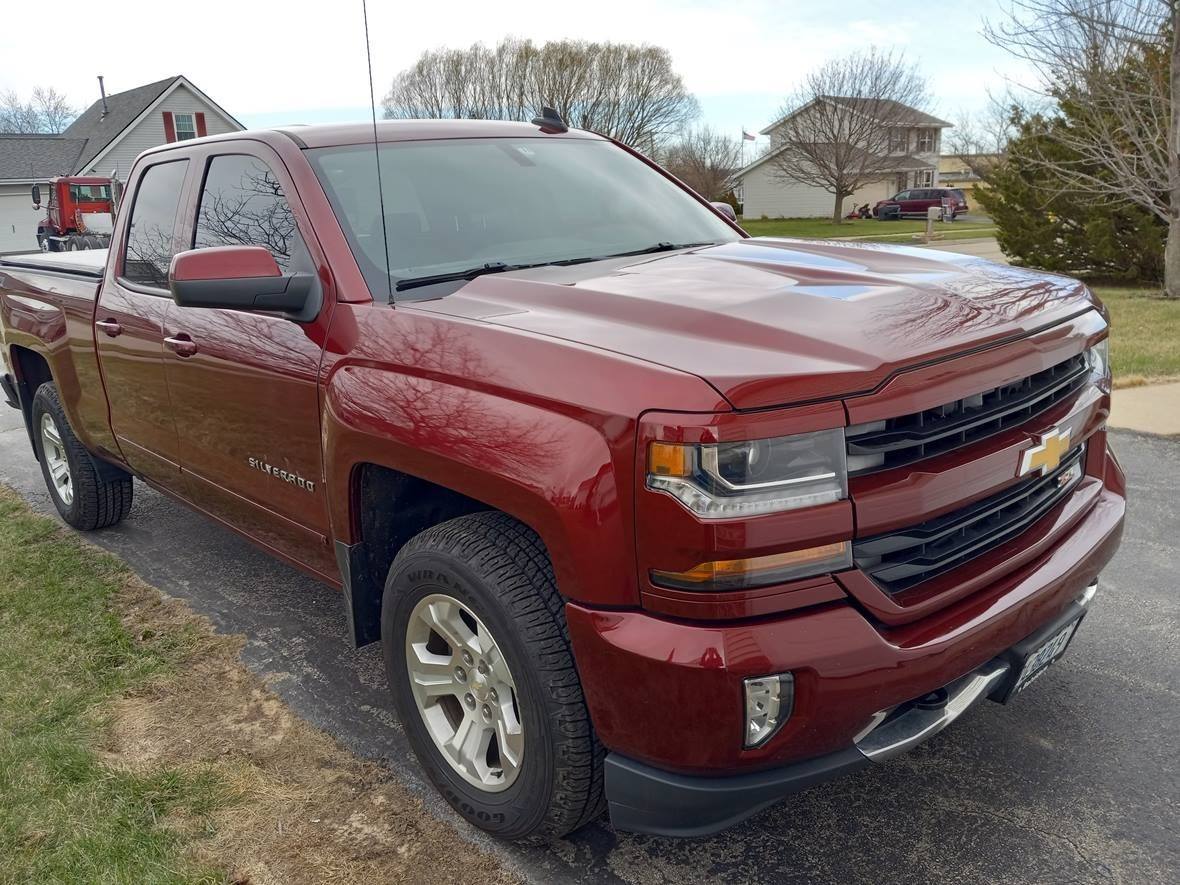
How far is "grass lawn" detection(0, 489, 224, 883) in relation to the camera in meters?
2.59

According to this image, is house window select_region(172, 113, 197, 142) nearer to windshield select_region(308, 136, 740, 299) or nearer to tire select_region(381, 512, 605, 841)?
windshield select_region(308, 136, 740, 299)

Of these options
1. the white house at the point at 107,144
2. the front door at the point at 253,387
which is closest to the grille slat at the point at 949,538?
the front door at the point at 253,387

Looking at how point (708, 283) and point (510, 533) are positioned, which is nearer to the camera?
point (510, 533)

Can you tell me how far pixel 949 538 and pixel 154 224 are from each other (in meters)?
3.43

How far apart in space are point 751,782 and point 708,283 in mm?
1312

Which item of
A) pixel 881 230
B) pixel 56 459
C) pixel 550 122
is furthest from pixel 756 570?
pixel 881 230

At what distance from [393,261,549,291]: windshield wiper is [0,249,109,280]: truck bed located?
2.29 m

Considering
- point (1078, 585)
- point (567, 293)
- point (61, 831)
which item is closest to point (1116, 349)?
point (1078, 585)

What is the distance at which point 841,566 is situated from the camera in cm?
201

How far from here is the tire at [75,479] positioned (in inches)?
199

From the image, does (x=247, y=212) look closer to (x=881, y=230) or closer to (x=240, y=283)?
(x=240, y=283)

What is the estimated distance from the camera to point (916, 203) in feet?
158

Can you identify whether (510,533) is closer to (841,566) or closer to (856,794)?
(841,566)

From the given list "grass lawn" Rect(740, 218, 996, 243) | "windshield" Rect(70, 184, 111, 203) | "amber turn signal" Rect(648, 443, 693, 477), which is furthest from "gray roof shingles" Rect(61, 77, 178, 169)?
"amber turn signal" Rect(648, 443, 693, 477)
